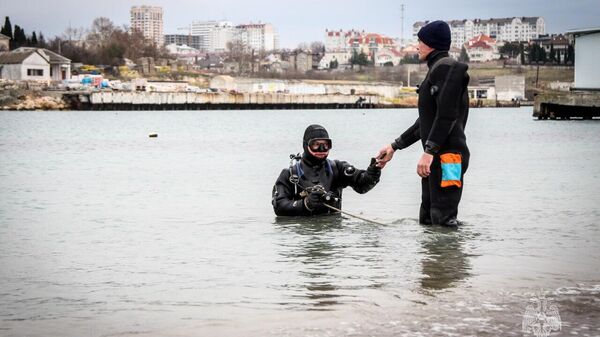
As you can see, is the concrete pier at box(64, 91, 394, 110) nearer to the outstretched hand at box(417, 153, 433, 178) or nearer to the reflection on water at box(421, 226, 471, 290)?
the reflection on water at box(421, 226, 471, 290)

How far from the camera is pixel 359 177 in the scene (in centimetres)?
1168

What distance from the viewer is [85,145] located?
4356cm

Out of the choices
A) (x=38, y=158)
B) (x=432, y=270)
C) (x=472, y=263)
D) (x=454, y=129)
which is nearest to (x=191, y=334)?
(x=432, y=270)

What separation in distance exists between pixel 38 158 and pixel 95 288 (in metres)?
26.3

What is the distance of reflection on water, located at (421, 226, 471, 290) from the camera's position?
26.5ft

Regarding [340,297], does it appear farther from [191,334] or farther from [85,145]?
[85,145]

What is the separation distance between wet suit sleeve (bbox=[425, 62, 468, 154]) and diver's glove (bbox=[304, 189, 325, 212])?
259 centimetres

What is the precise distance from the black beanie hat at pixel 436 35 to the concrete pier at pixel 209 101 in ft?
395

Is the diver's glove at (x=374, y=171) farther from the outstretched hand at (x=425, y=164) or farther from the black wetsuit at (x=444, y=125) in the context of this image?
the outstretched hand at (x=425, y=164)

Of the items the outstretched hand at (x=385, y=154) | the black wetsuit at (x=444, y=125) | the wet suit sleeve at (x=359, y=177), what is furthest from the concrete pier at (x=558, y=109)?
the black wetsuit at (x=444, y=125)

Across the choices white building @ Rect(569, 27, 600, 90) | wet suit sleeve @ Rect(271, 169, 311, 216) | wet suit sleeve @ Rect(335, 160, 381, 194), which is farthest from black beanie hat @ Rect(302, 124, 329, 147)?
white building @ Rect(569, 27, 600, 90)

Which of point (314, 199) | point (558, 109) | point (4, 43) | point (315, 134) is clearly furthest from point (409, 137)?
point (4, 43)

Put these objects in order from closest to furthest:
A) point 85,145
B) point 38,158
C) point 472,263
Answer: point 472,263 → point 38,158 → point 85,145

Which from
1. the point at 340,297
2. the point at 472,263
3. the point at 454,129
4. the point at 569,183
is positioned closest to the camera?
the point at 340,297
